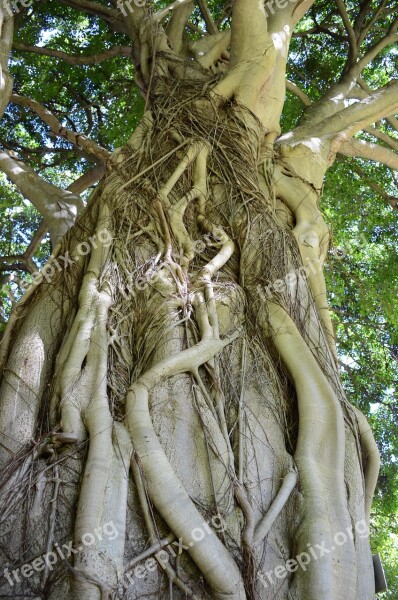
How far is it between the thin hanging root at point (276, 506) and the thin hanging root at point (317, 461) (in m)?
0.05

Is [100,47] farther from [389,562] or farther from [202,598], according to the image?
[389,562]

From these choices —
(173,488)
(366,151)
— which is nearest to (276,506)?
(173,488)

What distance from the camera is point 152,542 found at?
2074 mm

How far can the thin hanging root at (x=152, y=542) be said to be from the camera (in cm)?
201

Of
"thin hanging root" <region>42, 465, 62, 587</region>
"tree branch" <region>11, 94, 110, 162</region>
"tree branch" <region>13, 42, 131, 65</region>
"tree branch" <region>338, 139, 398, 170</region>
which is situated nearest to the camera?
"thin hanging root" <region>42, 465, 62, 587</region>

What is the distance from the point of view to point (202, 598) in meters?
2.00

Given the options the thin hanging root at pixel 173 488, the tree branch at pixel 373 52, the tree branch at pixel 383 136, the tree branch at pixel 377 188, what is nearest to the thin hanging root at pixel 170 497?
the thin hanging root at pixel 173 488

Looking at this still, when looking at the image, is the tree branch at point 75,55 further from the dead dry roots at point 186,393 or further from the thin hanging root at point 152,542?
the thin hanging root at point 152,542

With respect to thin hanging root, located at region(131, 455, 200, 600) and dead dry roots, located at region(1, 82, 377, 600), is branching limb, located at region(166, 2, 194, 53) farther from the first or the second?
thin hanging root, located at region(131, 455, 200, 600)

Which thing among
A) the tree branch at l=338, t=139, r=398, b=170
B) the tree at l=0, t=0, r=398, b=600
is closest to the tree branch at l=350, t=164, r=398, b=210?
the tree branch at l=338, t=139, r=398, b=170

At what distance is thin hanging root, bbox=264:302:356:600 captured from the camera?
84.9 inches

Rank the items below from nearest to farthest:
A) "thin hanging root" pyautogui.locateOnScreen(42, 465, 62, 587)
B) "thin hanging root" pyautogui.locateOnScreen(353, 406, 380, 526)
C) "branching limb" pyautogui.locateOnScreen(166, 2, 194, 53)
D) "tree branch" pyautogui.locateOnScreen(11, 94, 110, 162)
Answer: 1. "thin hanging root" pyautogui.locateOnScreen(42, 465, 62, 587)
2. "thin hanging root" pyautogui.locateOnScreen(353, 406, 380, 526)
3. "tree branch" pyautogui.locateOnScreen(11, 94, 110, 162)
4. "branching limb" pyautogui.locateOnScreen(166, 2, 194, 53)

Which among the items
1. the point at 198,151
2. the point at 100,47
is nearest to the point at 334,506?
the point at 198,151

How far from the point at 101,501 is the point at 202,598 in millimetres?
434
